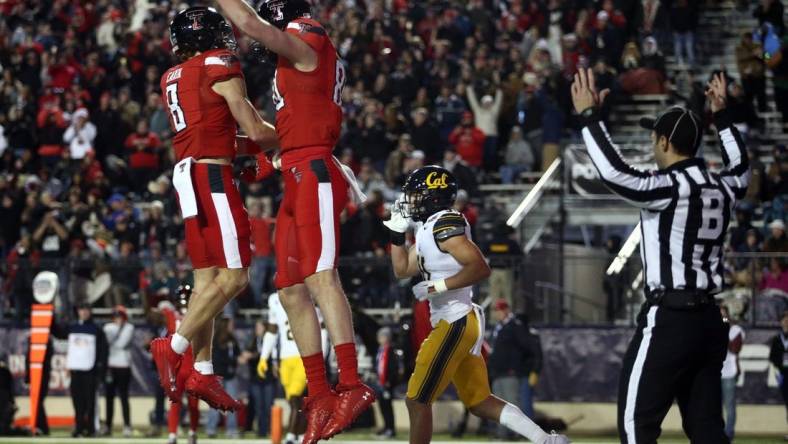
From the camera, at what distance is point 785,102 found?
2542cm

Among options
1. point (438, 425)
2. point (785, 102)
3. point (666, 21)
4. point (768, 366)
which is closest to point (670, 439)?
point (768, 366)

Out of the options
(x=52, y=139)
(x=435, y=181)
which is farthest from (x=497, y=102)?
(x=435, y=181)

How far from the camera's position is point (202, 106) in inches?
392

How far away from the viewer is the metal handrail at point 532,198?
76.0ft

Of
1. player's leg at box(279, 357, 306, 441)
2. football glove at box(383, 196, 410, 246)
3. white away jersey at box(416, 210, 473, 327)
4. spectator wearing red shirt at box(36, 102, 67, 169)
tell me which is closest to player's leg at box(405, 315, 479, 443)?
white away jersey at box(416, 210, 473, 327)

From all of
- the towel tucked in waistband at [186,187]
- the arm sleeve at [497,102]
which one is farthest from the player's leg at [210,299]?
the arm sleeve at [497,102]

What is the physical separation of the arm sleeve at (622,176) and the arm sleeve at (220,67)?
251 cm

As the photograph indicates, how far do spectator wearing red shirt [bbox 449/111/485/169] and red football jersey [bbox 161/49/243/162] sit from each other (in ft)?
49.9

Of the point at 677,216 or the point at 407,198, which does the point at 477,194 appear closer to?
the point at 407,198

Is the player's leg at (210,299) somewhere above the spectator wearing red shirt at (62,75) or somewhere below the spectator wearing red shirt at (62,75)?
below

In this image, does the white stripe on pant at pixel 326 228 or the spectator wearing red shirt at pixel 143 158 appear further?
the spectator wearing red shirt at pixel 143 158

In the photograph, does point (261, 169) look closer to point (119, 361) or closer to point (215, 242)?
point (215, 242)

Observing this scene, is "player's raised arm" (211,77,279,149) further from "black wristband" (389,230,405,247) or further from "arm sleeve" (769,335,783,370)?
"arm sleeve" (769,335,783,370)

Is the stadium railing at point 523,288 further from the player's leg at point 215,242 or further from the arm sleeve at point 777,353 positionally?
the player's leg at point 215,242
